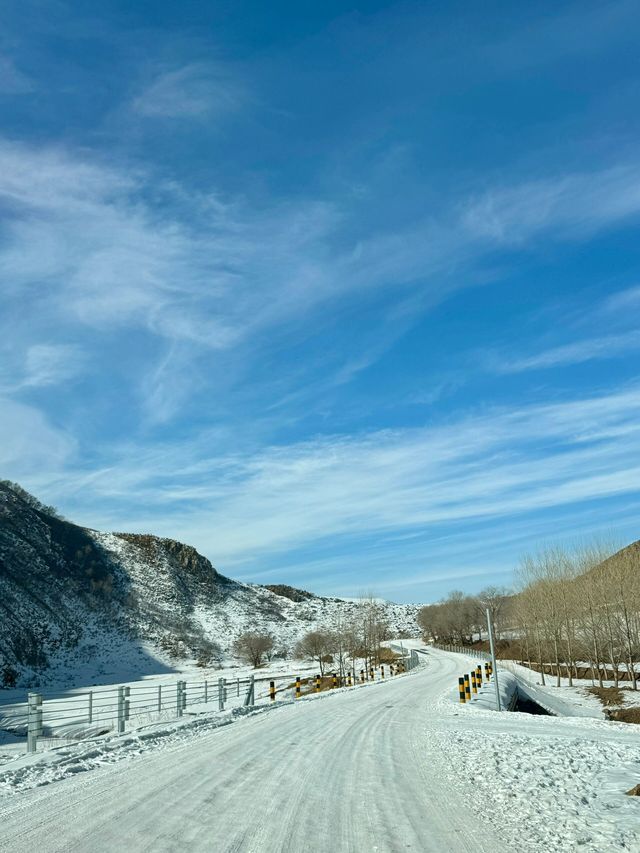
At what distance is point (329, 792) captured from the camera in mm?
8805

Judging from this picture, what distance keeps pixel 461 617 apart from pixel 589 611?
84.4 m

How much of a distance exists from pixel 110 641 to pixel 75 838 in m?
78.1

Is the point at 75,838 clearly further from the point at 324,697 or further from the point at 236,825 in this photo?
the point at 324,697

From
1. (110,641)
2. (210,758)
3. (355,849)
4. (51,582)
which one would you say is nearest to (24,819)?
(355,849)

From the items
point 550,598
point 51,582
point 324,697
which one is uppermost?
point 51,582

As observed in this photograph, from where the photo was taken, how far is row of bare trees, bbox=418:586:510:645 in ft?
431

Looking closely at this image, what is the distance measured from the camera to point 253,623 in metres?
110

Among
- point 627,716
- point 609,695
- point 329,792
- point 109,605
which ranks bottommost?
point 609,695

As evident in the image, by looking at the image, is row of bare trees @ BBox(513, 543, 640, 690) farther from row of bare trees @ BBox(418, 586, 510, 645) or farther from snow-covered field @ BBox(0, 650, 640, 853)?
row of bare trees @ BBox(418, 586, 510, 645)

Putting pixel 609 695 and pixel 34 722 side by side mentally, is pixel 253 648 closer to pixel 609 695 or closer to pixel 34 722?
pixel 609 695

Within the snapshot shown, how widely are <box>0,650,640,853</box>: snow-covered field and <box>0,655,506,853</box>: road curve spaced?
23mm

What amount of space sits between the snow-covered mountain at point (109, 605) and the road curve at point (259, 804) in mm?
48424

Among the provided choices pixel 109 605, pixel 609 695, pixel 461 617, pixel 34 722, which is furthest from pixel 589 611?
pixel 461 617

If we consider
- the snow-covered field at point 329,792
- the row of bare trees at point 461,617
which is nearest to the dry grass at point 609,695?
the snow-covered field at point 329,792
